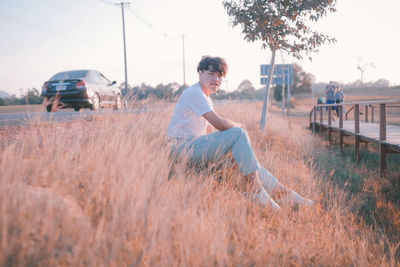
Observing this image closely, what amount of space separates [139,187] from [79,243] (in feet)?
1.78

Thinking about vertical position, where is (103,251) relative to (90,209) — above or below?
below

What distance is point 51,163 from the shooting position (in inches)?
74.5

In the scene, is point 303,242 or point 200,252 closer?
point 200,252

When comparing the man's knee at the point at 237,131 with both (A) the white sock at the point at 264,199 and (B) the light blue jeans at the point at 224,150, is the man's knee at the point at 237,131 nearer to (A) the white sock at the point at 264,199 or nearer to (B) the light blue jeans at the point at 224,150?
(B) the light blue jeans at the point at 224,150

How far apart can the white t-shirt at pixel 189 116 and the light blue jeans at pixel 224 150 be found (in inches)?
7.1

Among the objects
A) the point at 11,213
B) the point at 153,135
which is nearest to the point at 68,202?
the point at 11,213

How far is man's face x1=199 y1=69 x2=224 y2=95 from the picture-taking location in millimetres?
3100

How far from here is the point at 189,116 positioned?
123 inches

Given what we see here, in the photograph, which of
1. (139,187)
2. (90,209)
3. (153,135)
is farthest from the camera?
(153,135)

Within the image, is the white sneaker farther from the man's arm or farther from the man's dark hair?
the man's dark hair

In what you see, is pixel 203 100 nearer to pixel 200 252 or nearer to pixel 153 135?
pixel 153 135

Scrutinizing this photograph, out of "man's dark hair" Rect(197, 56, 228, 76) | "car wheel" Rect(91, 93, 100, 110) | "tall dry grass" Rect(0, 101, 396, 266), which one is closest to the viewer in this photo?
"tall dry grass" Rect(0, 101, 396, 266)

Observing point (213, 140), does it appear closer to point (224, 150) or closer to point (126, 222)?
point (224, 150)

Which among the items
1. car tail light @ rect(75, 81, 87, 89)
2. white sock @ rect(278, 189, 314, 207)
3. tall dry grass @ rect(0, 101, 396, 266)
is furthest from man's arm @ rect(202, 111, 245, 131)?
car tail light @ rect(75, 81, 87, 89)
